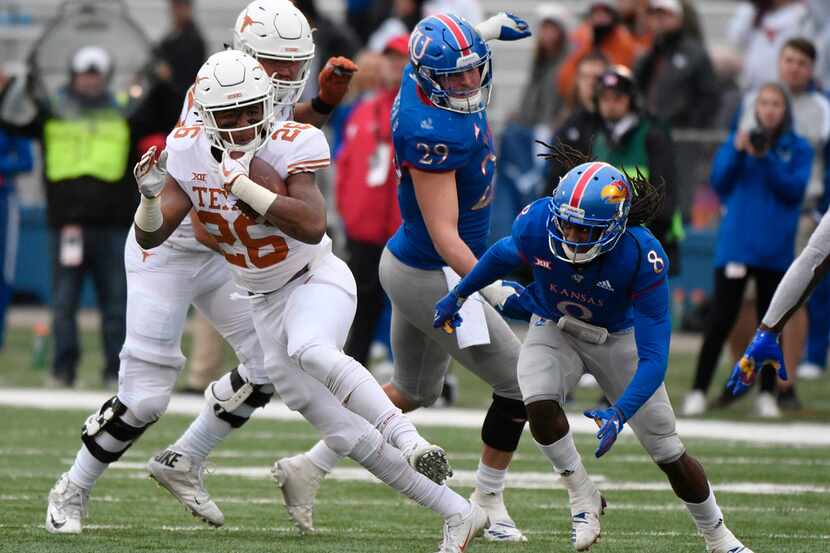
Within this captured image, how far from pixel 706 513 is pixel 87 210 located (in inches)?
245

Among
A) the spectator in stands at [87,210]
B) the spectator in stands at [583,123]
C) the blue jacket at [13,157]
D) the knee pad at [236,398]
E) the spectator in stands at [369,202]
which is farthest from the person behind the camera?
the blue jacket at [13,157]

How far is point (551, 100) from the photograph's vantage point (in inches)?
538

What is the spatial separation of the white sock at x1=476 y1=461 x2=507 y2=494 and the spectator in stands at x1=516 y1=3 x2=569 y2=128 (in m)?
7.35

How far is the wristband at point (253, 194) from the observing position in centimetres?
566

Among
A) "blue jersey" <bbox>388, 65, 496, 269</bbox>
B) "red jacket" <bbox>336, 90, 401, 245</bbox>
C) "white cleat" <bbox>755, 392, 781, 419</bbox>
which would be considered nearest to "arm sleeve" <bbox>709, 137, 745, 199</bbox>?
"white cleat" <bbox>755, 392, 781, 419</bbox>

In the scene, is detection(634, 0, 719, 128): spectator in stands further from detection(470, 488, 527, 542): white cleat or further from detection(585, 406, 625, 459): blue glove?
detection(585, 406, 625, 459): blue glove

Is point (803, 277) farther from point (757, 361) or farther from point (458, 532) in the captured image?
point (458, 532)

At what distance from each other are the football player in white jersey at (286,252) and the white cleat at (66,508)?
0.86 m

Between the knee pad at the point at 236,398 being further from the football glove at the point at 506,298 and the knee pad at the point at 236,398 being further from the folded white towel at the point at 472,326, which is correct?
the football glove at the point at 506,298

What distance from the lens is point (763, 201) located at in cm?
1019

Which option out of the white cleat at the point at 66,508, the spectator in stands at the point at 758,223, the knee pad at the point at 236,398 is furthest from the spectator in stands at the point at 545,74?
the white cleat at the point at 66,508

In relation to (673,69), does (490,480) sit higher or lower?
higher

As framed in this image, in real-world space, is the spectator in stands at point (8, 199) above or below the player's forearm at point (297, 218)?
below

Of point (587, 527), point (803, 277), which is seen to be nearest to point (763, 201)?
point (803, 277)
